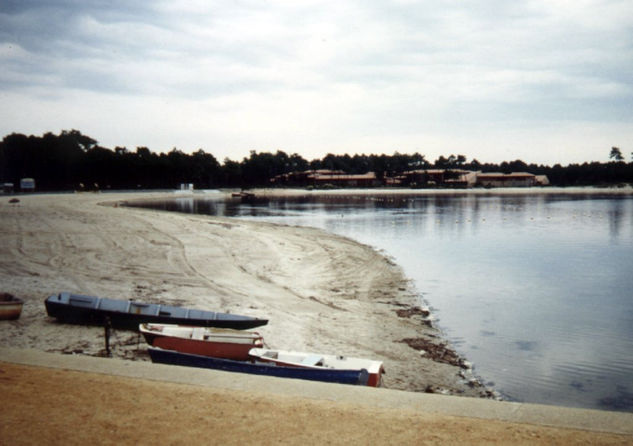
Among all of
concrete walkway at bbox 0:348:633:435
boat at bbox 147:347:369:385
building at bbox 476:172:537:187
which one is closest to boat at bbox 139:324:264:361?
boat at bbox 147:347:369:385

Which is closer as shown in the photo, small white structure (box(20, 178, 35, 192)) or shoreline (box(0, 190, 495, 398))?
shoreline (box(0, 190, 495, 398))

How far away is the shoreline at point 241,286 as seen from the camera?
12.5 m

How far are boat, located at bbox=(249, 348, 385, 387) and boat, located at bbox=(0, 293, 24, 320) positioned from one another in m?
6.50

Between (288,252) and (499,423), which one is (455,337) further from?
(288,252)

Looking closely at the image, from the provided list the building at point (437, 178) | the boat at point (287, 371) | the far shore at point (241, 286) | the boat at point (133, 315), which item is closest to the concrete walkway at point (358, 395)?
the boat at point (287, 371)

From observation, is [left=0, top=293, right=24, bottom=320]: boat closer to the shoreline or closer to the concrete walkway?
the shoreline

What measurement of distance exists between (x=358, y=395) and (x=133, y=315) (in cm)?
820

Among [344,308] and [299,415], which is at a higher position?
[299,415]

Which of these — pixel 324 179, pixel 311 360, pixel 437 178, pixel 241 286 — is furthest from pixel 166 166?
pixel 311 360

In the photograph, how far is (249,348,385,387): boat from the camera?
388 inches

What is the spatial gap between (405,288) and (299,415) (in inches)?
676

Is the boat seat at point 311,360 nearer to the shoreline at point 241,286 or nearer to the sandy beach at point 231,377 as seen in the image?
the sandy beach at point 231,377

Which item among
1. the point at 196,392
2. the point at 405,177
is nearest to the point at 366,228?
the point at 196,392

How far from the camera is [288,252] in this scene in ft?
95.1
